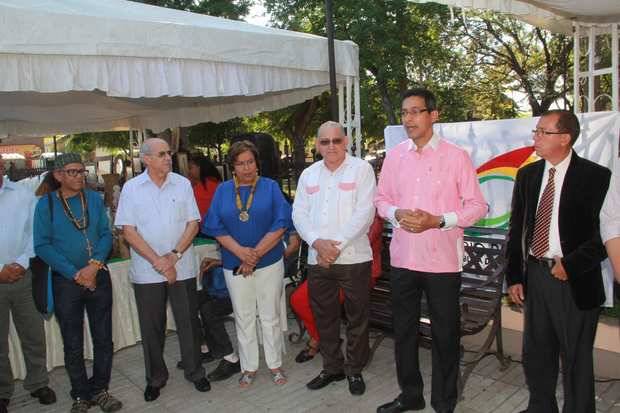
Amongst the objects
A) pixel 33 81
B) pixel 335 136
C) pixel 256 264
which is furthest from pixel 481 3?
pixel 33 81

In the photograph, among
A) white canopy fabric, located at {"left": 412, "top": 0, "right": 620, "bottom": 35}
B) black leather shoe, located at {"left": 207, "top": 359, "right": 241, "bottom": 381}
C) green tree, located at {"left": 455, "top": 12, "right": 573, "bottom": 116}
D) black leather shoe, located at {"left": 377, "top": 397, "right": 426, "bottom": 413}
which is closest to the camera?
black leather shoe, located at {"left": 377, "top": 397, "right": 426, "bottom": 413}

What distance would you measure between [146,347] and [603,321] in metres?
3.45

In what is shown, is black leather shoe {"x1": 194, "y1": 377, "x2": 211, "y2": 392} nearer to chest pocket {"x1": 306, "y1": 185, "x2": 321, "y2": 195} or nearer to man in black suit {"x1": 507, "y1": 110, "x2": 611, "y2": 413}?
chest pocket {"x1": 306, "y1": 185, "x2": 321, "y2": 195}

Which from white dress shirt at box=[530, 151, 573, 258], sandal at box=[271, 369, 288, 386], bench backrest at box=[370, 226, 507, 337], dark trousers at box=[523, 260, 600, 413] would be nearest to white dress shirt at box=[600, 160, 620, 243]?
white dress shirt at box=[530, 151, 573, 258]

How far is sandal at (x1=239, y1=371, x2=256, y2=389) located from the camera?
392 centimetres

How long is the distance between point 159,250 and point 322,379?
154 cm

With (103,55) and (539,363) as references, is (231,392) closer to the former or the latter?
(539,363)

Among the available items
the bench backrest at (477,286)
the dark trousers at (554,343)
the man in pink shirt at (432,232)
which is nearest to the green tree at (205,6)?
the bench backrest at (477,286)

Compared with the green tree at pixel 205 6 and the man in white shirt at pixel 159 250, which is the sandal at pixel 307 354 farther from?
the green tree at pixel 205 6

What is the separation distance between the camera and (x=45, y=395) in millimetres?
3818

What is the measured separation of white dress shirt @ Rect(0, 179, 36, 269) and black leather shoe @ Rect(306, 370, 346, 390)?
7.29 ft

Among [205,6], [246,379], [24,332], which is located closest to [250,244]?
[246,379]

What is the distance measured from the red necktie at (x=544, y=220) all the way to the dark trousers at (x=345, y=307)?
1174 millimetres

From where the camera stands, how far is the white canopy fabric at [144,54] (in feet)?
12.3
